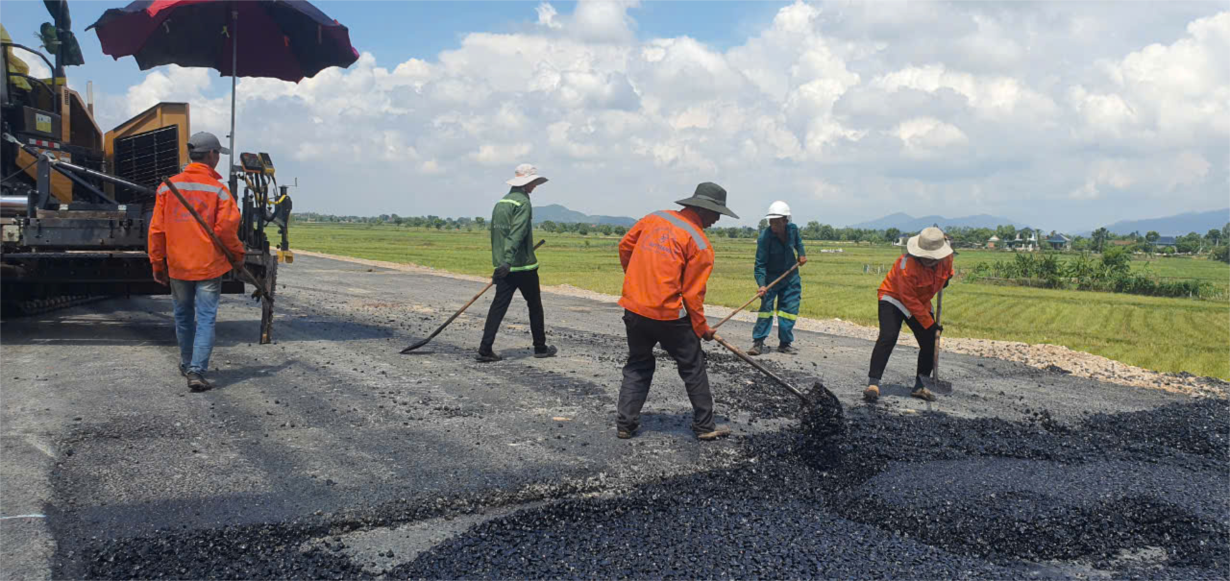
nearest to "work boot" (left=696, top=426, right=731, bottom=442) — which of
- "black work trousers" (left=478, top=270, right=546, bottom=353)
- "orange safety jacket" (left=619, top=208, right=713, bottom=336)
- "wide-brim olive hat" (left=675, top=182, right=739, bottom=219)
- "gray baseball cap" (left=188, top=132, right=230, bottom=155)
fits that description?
"orange safety jacket" (left=619, top=208, right=713, bottom=336)

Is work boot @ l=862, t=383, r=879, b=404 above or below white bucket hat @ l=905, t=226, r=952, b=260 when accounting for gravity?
below

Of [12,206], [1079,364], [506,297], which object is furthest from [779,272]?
[12,206]

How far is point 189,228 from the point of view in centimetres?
616

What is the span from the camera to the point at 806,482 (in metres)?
4.51

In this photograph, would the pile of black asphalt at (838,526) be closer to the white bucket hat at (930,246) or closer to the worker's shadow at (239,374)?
the white bucket hat at (930,246)

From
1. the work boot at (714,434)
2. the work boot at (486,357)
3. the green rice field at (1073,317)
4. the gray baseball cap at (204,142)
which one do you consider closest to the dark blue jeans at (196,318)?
the gray baseball cap at (204,142)

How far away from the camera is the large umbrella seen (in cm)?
823

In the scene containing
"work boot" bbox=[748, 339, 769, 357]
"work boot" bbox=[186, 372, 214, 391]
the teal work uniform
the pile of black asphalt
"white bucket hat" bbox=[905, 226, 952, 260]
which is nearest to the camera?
the pile of black asphalt

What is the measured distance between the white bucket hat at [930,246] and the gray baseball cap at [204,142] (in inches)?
229

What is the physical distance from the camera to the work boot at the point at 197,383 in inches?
237

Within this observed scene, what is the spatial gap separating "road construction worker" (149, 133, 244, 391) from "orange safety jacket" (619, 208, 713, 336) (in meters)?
3.46

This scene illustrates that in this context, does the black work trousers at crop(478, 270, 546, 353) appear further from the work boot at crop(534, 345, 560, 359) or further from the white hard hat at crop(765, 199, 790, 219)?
A: the white hard hat at crop(765, 199, 790, 219)

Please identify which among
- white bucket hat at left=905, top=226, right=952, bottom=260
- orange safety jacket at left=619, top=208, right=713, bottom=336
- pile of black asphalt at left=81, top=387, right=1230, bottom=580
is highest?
white bucket hat at left=905, top=226, right=952, bottom=260

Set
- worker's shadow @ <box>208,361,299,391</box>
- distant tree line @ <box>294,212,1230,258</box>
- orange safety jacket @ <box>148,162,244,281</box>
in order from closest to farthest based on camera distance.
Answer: orange safety jacket @ <box>148,162,244,281</box>
worker's shadow @ <box>208,361,299,391</box>
distant tree line @ <box>294,212,1230,258</box>
